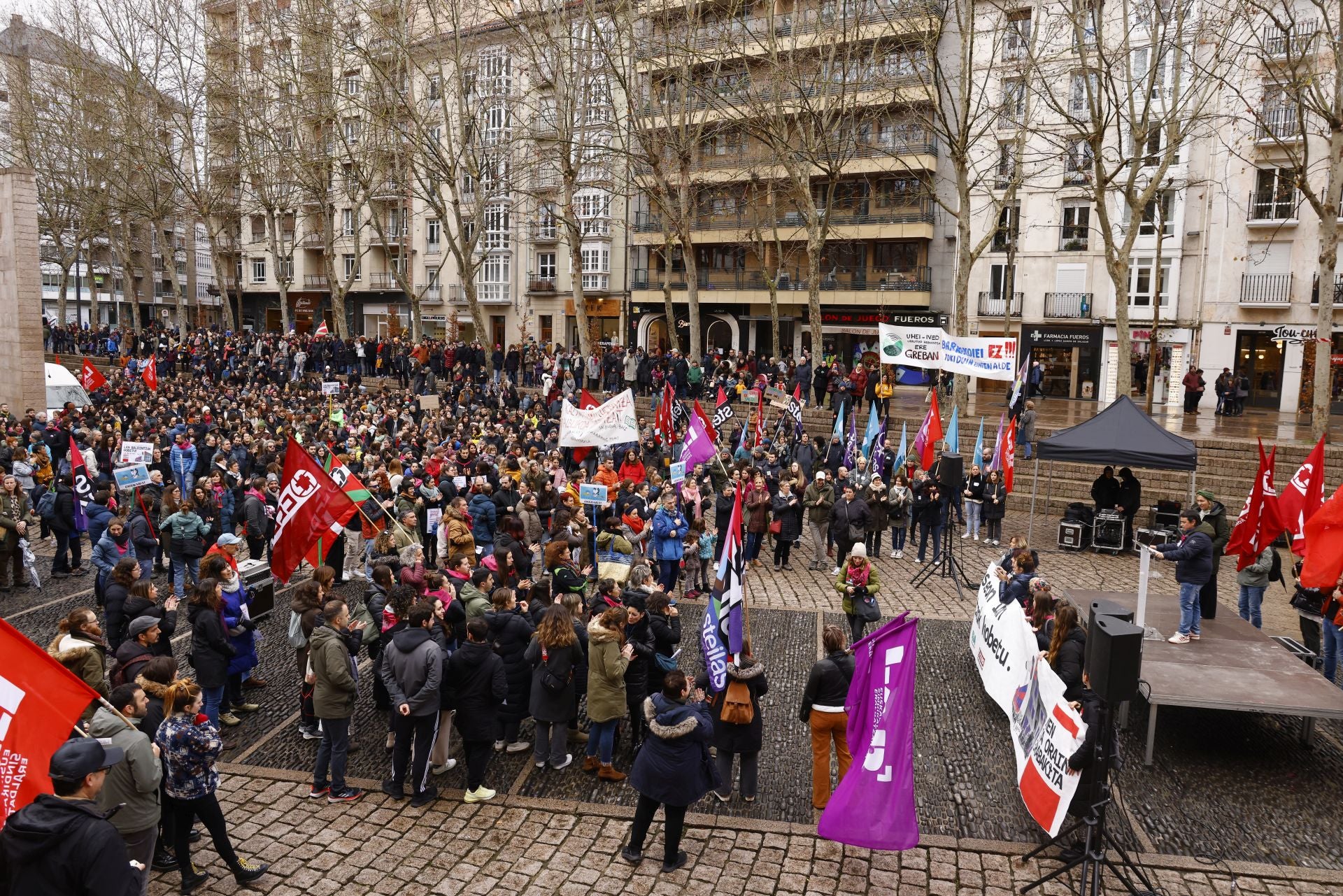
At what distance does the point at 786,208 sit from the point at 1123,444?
102 feet

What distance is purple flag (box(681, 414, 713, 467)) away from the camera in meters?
16.3

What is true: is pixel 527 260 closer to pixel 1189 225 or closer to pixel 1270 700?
pixel 1189 225

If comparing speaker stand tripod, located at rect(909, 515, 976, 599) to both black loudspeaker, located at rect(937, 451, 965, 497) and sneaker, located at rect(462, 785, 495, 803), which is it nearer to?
black loudspeaker, located at rect(937, 451, 965, 497)

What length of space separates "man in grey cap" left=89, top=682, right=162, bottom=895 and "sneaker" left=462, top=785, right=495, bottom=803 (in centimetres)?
258

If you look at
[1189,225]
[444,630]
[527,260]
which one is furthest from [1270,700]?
[527,260]

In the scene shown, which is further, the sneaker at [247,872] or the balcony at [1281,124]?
the balcony at [1281,124]

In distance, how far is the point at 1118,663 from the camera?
6488 mm

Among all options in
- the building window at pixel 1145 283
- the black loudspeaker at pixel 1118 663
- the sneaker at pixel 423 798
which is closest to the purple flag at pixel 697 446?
the sneaker at pixel 423 798

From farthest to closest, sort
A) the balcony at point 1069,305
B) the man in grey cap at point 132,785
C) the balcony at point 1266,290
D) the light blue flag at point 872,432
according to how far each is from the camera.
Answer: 1. the balcony at point 1069,305
2. the balcony at point 1266,290
3. the light blue flag at point 872,432
4. the man in grey cap at point 132,785

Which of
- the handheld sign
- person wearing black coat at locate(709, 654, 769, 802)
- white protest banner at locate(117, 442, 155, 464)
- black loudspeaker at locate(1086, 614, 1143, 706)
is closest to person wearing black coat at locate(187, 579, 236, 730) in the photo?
person wearing black coat at locate(709, 654, 769, 802)

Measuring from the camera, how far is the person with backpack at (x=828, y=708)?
7637 millimetres

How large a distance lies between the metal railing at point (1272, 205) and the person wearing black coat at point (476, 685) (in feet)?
117

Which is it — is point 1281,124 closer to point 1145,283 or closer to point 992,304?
point 1145,283

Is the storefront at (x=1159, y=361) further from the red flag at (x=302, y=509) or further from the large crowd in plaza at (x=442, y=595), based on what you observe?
the red flag at (x=302, y=509)
